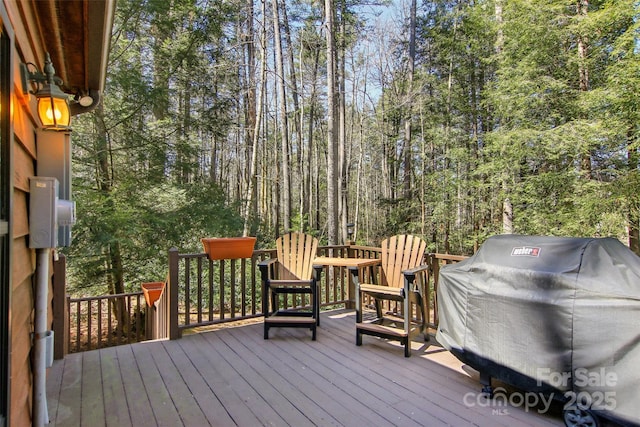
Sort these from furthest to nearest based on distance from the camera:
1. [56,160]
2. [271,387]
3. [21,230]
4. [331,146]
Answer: [331,146] → [271,387] → [56,160] → [21,230]

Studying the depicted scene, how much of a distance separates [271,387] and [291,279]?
4.64ft

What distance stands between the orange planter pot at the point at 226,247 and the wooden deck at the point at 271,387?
825mm

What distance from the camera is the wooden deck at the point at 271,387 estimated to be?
202 centimetres

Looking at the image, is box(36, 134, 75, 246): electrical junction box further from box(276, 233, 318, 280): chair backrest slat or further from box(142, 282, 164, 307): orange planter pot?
box(142, 282, 164, 307): orange planter pot

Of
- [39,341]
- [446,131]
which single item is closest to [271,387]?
[39,341]

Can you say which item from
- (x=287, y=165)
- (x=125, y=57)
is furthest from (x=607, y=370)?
(x=287, y=165)

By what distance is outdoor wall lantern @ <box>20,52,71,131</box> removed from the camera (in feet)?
5.02

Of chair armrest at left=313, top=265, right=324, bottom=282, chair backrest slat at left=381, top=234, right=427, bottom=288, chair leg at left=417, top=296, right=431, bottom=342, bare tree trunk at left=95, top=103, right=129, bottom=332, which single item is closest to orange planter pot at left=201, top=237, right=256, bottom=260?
chair armrest at left=313, top=265, right=324, bottom=282

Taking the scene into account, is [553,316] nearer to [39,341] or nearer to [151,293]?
[39,341]

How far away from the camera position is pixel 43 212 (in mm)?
1481

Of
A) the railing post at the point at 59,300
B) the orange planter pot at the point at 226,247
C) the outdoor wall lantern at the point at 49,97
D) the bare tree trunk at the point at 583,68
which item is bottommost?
the railing post at the point at 59,300

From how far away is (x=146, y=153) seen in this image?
6531mm

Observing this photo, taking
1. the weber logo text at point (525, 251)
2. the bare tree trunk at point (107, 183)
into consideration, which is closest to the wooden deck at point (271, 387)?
the weber logo text at point (525, 251)

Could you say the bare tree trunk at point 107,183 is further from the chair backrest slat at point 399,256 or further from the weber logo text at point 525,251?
the weber logo text at point 525,251
